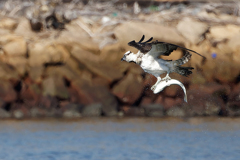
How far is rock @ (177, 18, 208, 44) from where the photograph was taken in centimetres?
3612

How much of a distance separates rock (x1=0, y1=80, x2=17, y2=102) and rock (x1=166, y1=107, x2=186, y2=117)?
9738mm

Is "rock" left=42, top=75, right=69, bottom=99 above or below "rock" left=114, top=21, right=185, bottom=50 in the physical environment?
below

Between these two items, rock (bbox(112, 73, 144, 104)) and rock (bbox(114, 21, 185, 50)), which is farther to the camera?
rock (bbox(112, 73, 144, 104))

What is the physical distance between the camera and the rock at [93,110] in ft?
115

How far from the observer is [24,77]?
35.6 meters

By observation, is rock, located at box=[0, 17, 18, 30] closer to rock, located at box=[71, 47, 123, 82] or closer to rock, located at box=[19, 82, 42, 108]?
rock, located at box=[19, 82, 42, 108]

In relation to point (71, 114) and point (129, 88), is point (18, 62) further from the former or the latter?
point (129, 88)

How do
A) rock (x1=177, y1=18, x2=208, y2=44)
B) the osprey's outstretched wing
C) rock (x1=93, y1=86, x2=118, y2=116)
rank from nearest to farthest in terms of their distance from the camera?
the osprey's outstretched wing, rock (x1=93, y1=86, x2=118, y2=116), rock (x1=177, y1=18, x2=208, y2=44)

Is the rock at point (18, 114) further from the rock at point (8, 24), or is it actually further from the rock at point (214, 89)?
the rock at point (214, 89)

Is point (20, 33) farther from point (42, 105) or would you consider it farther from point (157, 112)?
point (157, 112)

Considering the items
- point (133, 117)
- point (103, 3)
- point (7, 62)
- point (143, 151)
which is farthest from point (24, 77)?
point (103, 3)

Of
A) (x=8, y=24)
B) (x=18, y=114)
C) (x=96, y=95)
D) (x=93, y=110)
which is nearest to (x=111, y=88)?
(x=96, y=95)

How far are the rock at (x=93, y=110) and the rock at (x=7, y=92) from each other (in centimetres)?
452

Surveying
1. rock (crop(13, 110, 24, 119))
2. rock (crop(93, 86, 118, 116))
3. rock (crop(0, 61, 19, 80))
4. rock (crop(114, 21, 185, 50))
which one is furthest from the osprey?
rock (crop(13, 110, 24, 119))
